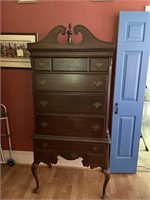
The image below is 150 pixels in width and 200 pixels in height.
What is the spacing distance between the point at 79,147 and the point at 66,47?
111 centimetres

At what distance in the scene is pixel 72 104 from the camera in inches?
73.2

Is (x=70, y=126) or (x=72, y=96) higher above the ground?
(x=72, y=96)

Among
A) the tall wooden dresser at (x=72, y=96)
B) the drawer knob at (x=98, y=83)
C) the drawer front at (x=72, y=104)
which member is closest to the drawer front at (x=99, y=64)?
the tall wooden dresser at (x=72, y=96)

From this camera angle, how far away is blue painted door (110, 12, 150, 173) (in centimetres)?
201

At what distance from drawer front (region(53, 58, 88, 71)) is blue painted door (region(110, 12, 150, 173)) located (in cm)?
57

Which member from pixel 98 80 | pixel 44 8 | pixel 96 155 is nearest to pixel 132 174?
pixel 96 155

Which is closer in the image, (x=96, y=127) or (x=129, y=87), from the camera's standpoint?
(x=96, y=127)

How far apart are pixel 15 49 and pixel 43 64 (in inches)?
30.1

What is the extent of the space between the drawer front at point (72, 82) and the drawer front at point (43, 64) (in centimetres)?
7

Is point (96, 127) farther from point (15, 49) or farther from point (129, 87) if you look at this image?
point (15, 49)

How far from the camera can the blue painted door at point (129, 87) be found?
2008mm

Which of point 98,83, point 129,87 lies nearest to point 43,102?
point 98,83

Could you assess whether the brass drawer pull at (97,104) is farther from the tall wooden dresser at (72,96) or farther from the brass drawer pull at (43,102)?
the brass drawer pull at (43,102)

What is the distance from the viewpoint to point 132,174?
8.00ft
